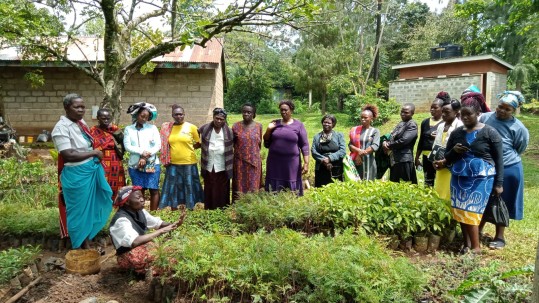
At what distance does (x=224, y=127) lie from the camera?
550 cm

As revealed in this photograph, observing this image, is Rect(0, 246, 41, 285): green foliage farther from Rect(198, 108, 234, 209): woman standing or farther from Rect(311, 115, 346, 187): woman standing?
Rect(311, 115, 346, 187): woman standing

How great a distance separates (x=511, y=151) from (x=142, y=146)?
4.57 m

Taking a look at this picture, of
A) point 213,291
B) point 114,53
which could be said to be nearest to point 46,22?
point 114,53

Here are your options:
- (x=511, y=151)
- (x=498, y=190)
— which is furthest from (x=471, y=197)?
(x=511, y=151)

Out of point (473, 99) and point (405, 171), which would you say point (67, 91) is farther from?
point (473, 99)

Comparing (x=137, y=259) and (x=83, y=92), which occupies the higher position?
(x=83, y=92)

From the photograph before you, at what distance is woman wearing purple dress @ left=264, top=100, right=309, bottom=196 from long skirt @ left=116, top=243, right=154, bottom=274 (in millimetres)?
2333

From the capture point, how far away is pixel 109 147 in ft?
16.1

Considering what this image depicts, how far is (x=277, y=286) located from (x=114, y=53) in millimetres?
4805

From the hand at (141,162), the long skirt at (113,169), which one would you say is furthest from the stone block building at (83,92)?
the long skirt at (113,169)

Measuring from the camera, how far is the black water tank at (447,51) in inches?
797

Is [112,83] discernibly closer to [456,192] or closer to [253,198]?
[253,198]

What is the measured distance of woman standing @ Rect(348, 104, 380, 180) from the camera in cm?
586

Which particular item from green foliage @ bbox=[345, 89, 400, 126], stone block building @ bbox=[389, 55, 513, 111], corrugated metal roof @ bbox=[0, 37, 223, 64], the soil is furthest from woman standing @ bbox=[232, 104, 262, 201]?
stone block building @ bbox=[389, 55, 513, 111]
